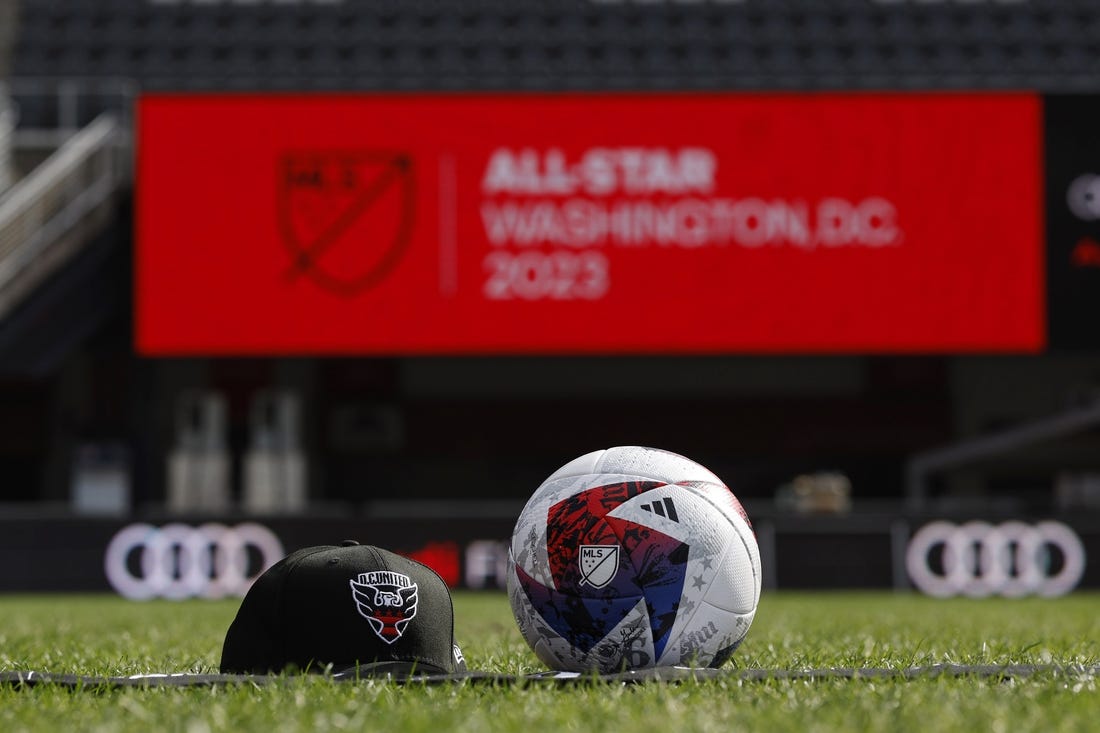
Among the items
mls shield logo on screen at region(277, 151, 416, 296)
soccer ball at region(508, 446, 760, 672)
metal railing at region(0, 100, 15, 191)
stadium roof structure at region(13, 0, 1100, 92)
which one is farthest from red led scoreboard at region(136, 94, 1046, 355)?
soccer ball at region(508, 446, 760, 672)

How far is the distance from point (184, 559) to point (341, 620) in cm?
1058

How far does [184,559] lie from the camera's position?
14.0 meters

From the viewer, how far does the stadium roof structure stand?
19.6 metres

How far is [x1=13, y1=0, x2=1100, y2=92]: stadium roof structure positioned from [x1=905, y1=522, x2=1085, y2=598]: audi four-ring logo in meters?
7.51

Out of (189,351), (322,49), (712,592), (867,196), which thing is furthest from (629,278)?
(712,592)

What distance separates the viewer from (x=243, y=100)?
16078 millimetres

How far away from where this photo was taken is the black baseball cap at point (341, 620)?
13.1ft

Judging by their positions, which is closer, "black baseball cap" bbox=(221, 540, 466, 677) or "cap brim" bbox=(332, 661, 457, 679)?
"cap brim" bbox=(332, 661, 457, 679)

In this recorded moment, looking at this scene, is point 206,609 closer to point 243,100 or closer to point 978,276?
point 243,100

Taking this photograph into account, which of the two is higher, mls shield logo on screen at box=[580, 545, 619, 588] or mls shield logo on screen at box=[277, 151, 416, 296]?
mls shield logo on screen at box=[277, 151, 416, 296]

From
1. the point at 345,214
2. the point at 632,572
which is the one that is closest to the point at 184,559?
the point at 345,214

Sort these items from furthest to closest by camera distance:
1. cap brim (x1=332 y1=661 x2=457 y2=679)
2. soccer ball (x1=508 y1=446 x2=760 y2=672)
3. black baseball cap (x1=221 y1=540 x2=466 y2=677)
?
1. soccer ball (x1=508 y1=446 x2=760 y2=672)
2. black baseball cap (x1=221 y1=540 x2=466 y2=677)
3. cap brim (x1=332 y1=661 x2=457 y2=679)

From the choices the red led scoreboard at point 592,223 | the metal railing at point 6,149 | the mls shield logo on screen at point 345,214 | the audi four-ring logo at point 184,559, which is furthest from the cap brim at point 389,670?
the metal railing at point 6,149

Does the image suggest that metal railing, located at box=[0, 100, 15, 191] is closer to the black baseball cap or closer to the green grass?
the green grass
